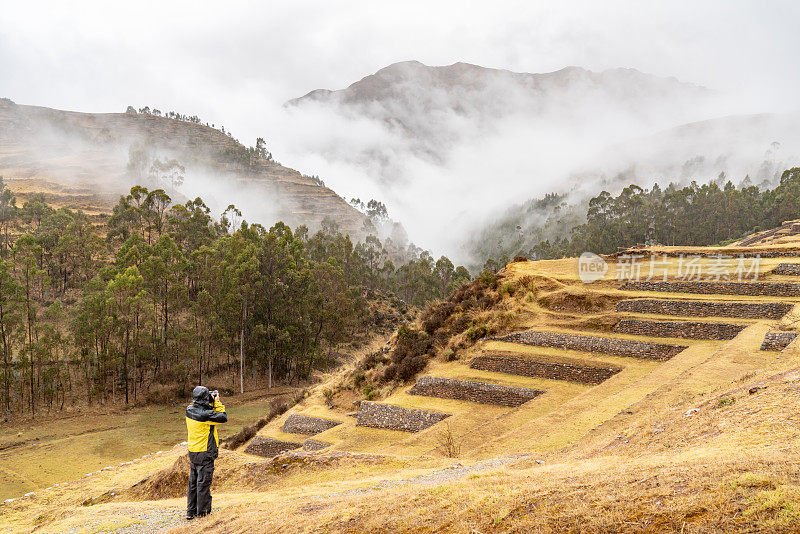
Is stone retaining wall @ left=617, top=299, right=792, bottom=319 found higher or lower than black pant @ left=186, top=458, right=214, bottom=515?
higher

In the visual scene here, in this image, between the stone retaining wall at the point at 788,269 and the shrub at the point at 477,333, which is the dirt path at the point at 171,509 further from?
the stone retaining wall at the point at 788,269

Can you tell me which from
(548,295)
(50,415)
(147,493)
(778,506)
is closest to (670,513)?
(778,506)

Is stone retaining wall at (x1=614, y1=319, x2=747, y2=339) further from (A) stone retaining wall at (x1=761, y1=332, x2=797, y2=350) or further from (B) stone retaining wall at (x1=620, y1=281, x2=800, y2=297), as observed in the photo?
(B) stone retaining wall at (x1=620, y1=281, x2=800, y2=297)

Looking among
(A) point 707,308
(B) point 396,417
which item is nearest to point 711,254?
(A) point 707,308

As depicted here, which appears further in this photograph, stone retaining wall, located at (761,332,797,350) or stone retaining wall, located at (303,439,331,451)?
stone retaining wall, located at (303,439,331,451)

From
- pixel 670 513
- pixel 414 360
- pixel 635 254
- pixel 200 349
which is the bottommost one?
pixel 200 349

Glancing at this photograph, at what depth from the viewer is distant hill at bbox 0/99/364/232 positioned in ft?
374

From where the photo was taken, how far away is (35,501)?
1622 cm

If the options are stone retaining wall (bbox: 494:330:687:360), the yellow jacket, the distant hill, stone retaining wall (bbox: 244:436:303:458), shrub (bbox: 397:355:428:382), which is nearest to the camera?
the yellow jacket

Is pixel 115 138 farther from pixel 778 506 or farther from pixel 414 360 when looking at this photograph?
pixel 778 506

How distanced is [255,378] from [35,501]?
33622mm

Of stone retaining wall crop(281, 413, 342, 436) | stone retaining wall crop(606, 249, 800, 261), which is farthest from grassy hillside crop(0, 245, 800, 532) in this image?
stone retaining wall crop(606, 249, 800, 261)

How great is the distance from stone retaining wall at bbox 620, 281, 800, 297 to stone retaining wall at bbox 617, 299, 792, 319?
171 cm

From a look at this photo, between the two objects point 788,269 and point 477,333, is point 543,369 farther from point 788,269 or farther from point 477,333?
point 788,269
